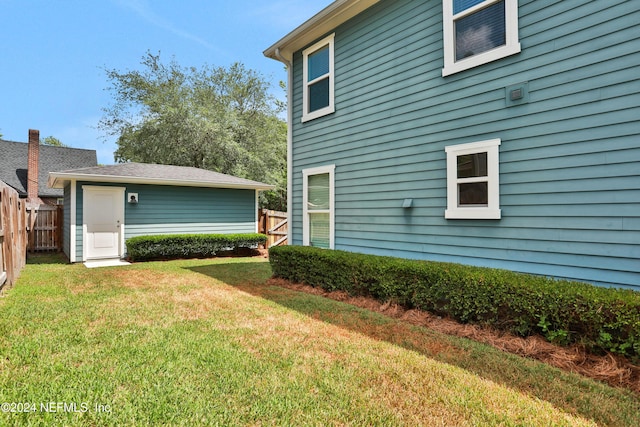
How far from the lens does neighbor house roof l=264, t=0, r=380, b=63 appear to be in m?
5.89

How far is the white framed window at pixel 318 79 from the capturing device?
6.66 metres

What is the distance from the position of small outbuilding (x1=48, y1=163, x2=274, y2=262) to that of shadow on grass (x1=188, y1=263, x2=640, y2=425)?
7.27 meters

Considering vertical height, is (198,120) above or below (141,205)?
above

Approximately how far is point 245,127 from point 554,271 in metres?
19.8

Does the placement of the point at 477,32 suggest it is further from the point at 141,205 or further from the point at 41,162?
the point at 41,162

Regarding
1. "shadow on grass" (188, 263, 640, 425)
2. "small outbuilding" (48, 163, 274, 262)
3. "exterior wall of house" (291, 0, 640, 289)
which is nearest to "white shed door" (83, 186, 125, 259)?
"small outbuilding" (48, 163, 274, 262)

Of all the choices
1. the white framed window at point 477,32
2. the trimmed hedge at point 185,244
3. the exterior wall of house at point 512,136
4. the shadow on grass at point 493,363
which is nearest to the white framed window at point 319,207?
the exterior wall of house at point 512,136

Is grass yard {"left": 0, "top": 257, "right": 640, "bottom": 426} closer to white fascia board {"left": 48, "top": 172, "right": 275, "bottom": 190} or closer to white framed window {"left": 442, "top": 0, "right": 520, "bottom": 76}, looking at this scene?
white framed window {"left": 442, "top": 0, "right": 520, "bottom": 76}

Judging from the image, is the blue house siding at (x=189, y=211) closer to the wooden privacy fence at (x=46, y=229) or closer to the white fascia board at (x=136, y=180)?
the white fascia board at (x=136, y=180)

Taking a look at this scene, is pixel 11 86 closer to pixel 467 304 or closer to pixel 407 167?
pixel 407 167

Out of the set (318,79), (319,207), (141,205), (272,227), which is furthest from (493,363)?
(272,227)

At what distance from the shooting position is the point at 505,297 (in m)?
3.39

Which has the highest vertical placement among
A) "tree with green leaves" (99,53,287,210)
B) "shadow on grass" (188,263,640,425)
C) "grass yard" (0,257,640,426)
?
"tree with green leaves" (99,53,287,210)

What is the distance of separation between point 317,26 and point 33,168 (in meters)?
18.2
